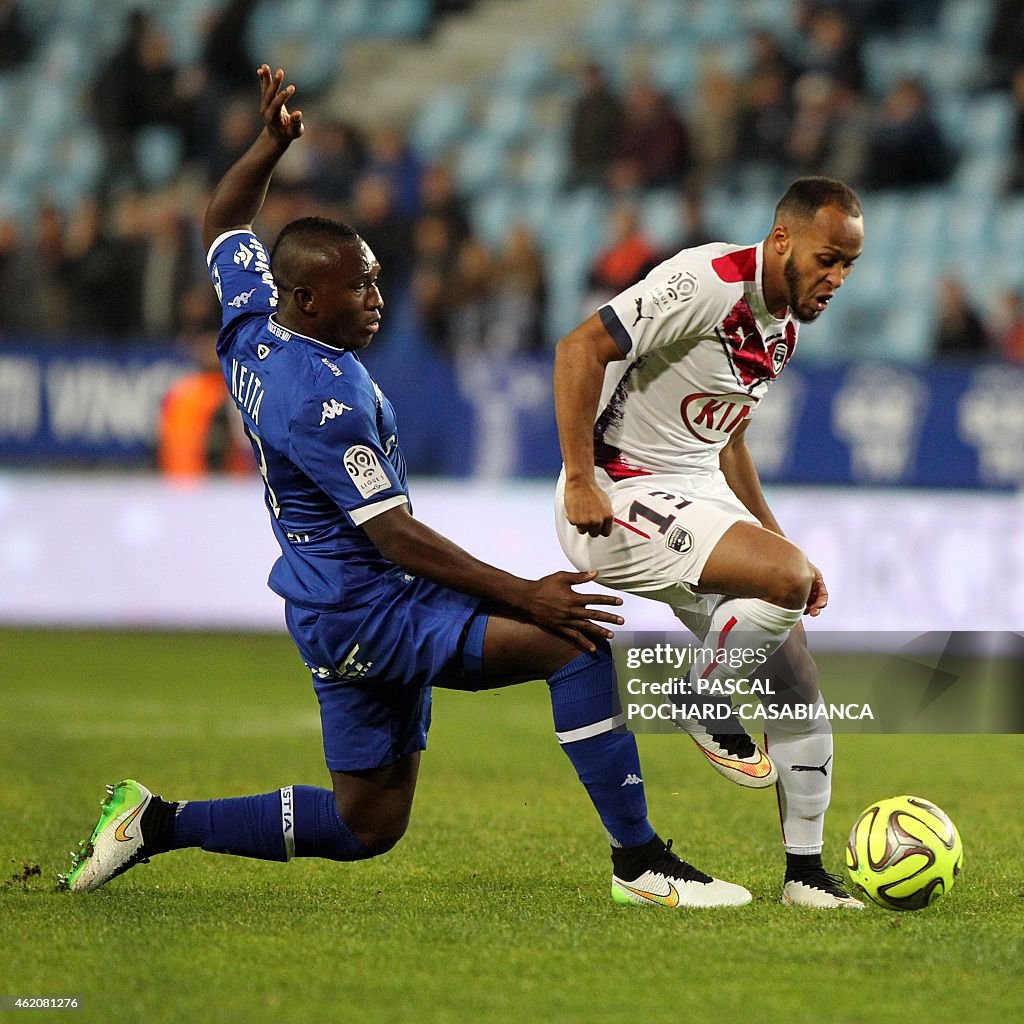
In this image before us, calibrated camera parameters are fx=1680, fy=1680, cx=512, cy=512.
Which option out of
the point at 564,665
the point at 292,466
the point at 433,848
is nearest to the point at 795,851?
the point at 564,665

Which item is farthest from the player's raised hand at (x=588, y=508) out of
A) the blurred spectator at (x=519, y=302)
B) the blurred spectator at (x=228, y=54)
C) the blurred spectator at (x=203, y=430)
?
the blurred spectator at (x=228, y=54)

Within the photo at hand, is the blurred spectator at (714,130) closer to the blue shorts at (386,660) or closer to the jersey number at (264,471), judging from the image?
the jersey number at (264,471)

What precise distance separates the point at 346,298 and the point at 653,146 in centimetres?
1068

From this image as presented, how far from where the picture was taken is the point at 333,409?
4496mm

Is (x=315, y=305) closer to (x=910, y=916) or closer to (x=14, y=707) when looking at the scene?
(x=910, y=916)

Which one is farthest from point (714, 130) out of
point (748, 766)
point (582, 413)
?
point (582, 413)

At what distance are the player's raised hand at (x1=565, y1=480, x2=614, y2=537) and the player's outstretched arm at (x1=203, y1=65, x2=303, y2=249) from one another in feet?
Answer: 4.87

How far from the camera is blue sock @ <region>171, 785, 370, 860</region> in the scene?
4.88 meters

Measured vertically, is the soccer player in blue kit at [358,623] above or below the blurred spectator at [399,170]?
below

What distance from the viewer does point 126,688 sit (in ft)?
31.8

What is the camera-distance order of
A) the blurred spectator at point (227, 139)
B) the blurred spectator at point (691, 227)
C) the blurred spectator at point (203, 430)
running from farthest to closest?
the blurred spectator at point (227, 139) → the blurred spectator at point (691, 227) → the blurred spectator at point (203, 430)

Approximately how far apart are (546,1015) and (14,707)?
19.7 ft

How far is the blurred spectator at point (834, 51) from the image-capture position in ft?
48.0

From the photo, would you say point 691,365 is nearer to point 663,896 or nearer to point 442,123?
point 663,896
